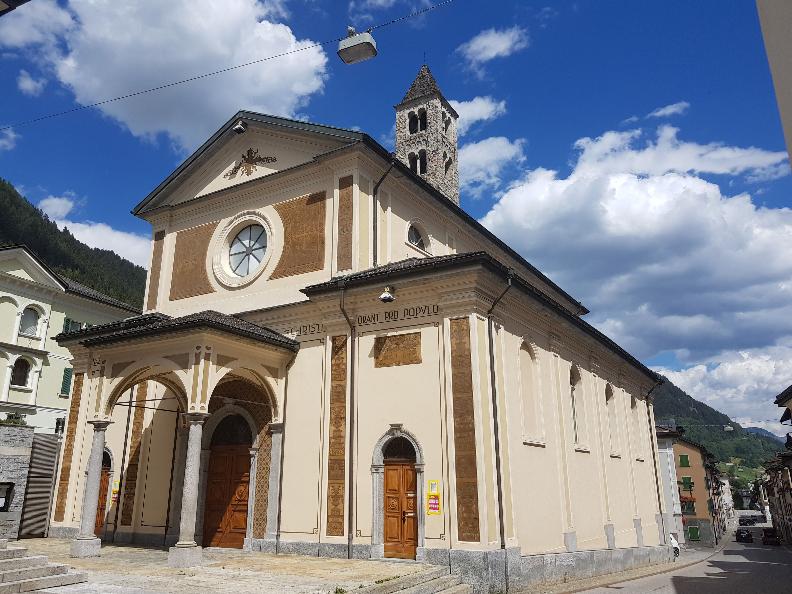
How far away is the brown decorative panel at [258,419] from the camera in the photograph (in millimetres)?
14859

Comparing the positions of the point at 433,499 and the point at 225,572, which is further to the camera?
the point at 433,499

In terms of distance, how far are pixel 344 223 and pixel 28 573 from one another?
10.1 meters

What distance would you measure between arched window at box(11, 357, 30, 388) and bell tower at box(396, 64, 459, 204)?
2368 centimetres

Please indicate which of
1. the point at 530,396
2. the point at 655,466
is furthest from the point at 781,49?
the point at 655,466

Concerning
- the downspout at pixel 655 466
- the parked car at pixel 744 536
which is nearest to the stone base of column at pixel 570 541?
the downspout at pixel 655 466

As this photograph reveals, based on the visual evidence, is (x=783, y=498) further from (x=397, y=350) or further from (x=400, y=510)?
(x=397, y=350)

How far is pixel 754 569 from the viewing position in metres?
27.4

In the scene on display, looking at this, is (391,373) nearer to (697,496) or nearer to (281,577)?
(281,577)

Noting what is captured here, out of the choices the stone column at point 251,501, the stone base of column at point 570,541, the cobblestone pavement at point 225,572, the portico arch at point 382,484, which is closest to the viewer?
the cobblestone pavement at point 225,572

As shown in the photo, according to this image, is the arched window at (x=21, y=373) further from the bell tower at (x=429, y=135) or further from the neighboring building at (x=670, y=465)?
the neighboring building at (x=670, y=465)

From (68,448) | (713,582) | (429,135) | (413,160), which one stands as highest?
(429,135)

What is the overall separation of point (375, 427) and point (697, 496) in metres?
47.0

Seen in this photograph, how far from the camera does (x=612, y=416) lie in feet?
73.6

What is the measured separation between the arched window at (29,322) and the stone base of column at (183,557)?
957 inches
